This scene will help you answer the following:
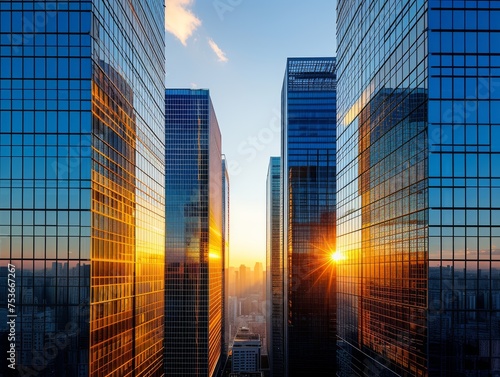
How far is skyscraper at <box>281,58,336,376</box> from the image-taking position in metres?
115

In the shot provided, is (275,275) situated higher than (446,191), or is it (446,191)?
(446,191)

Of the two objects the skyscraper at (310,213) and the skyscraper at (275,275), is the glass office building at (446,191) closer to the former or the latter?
the skyscraper at (310,213)

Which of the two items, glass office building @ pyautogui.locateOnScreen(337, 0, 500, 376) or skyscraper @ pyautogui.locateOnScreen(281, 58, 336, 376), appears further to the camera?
skyscraper @ pyautogui.locateOnScreen(281, 58, 336, 376)

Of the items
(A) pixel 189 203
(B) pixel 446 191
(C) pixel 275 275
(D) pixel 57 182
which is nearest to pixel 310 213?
(A) pixel 189 203

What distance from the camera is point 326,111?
393ft

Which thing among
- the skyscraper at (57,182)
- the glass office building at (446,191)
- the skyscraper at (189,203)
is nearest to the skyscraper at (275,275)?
the skyscraper at (189,203)

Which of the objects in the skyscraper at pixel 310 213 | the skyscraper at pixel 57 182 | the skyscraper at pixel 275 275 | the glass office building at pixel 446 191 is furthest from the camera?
the skyscraper at pixel 275 275

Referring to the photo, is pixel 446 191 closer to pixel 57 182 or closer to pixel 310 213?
pixel 57 182

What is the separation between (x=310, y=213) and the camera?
11856cm

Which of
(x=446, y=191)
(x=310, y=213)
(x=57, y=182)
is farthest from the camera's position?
(x=310, y=213)

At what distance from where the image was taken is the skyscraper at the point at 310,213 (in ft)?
377

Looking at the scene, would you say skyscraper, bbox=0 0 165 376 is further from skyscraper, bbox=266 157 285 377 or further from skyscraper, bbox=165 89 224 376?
skyscraper, bbox=266 157 285 377

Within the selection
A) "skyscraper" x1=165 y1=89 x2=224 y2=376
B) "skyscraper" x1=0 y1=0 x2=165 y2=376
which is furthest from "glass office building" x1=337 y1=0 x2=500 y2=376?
"skyscraper" x1=165 y1=89 x2=224 y2=376

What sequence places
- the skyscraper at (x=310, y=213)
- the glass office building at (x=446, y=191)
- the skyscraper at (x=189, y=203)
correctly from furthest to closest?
the skyscraper at (x=189, y=203) < the skyscraper at (x=310, y=213) < the glass office building at (x=446, y=191)
